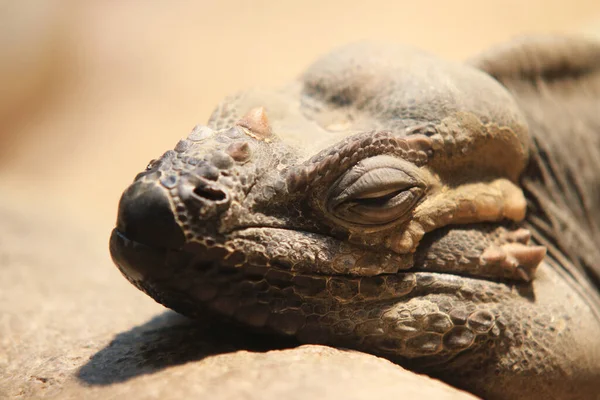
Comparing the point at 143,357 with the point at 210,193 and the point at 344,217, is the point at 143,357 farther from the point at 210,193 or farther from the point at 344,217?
the point at 344,217

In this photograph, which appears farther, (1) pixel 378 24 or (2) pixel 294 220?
(1) pixel 378 24

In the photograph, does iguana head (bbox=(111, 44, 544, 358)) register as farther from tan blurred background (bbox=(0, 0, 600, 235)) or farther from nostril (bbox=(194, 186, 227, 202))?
tan blurred background (bbox=(0, 0, 600, 235))

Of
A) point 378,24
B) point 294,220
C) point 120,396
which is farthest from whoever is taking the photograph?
point 378,24

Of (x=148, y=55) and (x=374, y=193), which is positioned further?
(x=148, y=55)

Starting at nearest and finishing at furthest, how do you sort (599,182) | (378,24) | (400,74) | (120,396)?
(120,396)
(400,74)
(599,182)
(378,24)

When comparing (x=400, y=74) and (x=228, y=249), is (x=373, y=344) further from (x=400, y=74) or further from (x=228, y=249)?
(x=400, y=74)

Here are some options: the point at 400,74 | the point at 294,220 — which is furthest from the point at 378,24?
the point at 294,220

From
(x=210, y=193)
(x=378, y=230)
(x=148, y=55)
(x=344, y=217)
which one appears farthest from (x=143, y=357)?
(x=148, y=55)

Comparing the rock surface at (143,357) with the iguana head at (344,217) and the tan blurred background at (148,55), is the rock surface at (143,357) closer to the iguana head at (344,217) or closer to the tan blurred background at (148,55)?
the iguana head at (344,217)
